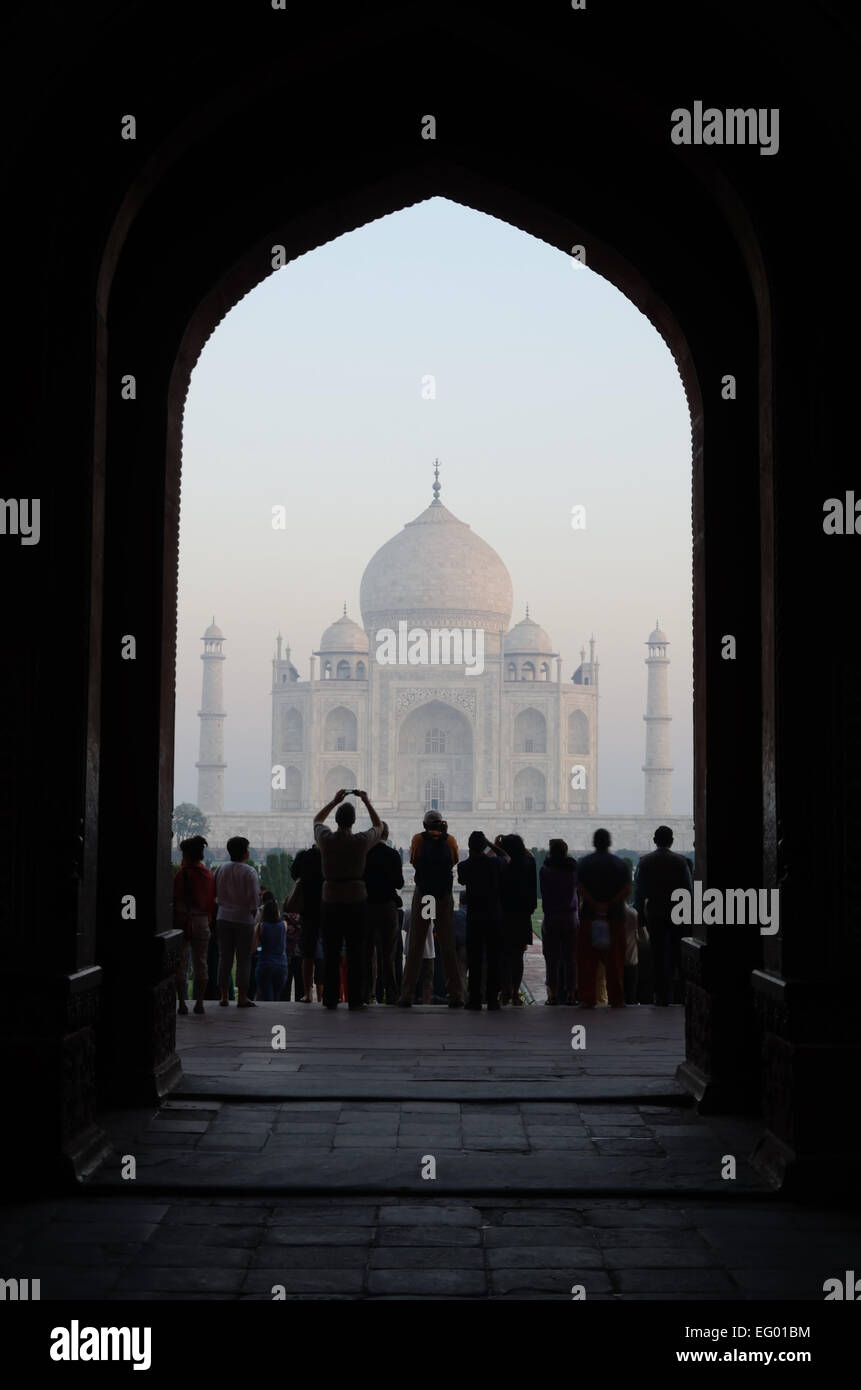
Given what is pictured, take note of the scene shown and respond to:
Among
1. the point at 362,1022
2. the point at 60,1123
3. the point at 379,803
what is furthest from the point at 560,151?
the point at 379,803

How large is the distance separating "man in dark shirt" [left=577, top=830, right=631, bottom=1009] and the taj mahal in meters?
33.8

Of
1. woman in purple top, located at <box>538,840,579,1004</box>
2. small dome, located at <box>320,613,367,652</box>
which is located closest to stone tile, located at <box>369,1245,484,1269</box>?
woman in purple top, located at <box>538,840,579,1004</box>

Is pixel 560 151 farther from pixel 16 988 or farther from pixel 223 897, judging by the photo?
pixel 223 897

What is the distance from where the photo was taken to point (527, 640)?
44562 mm

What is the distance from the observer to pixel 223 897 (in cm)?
616

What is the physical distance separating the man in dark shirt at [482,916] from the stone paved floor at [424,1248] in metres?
3.20

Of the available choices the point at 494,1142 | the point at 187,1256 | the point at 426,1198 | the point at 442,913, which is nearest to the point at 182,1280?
the point at 187,1256

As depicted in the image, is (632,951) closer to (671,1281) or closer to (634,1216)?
(634,1216)

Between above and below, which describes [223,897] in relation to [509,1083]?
above

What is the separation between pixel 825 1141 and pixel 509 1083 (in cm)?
136

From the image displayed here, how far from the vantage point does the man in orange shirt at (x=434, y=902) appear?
20.6ft

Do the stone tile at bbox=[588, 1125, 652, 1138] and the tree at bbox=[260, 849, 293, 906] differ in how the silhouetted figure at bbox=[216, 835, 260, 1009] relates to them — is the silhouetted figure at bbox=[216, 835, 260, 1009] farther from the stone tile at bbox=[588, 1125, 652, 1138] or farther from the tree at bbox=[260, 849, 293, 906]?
the tree at bbox=[260, 849, 293, 906]
